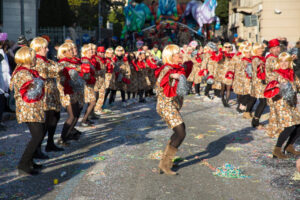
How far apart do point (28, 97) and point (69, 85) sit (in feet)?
5.29

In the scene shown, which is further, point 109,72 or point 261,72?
point 109,72

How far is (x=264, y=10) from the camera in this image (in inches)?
1239

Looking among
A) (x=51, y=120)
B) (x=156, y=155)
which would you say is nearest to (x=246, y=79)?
(x=156, y=155)

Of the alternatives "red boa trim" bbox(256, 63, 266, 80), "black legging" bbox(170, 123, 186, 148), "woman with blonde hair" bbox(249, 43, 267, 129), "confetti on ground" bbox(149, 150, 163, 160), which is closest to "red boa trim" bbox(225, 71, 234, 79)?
"woman with blonde hair" bbox(249, 43, 267, 129)

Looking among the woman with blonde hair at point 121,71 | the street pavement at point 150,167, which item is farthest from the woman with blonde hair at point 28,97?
the woman with blonde hair at point 121,71

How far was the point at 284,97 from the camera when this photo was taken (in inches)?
248

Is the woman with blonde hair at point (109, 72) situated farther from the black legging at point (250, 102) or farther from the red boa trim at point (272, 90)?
the red boa trim at point (272, 90)

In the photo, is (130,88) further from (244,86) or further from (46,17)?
(46,17)

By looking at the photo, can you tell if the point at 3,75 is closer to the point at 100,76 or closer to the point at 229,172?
the point at 100,76

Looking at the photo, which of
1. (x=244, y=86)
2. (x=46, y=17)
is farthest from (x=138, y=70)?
(x=46, y=17)

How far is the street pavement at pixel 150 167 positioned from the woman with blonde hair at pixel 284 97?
0.50 meters

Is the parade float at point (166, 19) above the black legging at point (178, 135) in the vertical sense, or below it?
above

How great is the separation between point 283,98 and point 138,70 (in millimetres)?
8367

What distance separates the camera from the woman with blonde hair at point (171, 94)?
562cm
